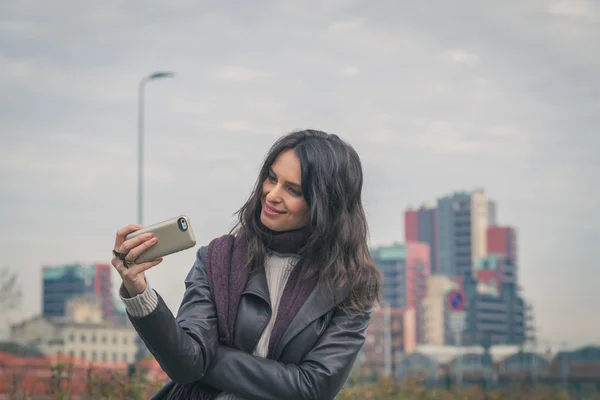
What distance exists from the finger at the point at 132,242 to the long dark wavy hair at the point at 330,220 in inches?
17.8

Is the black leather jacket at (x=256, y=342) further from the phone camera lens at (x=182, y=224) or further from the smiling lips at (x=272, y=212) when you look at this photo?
the phone camera lens at (x=182, y=224)

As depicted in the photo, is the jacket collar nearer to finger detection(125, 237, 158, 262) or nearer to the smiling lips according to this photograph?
the smiling lips

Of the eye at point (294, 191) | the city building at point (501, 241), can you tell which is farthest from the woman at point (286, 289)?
the city building at point (501, 241)

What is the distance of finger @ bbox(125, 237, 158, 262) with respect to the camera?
2.55m

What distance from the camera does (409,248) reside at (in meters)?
180

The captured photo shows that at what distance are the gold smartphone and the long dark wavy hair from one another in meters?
0.39

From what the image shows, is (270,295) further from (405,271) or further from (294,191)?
(405,271)

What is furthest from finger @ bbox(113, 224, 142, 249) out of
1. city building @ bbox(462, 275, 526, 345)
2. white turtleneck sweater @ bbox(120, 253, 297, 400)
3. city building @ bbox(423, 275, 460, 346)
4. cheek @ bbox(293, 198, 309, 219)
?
city building @ bbox(423, 275, 460, 346)

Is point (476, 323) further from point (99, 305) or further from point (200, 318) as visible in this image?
point (200, 318)

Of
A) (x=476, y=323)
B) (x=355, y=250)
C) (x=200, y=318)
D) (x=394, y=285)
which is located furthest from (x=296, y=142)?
(x=394, y=285)

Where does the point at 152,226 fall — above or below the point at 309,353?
above

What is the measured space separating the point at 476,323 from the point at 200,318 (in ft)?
527

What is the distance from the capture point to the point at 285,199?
2.96m

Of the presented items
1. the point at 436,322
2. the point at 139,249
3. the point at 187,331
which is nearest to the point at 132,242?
the point at 139,249
